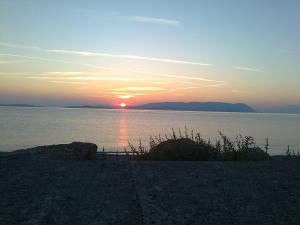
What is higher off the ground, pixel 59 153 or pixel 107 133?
pixel 59 153

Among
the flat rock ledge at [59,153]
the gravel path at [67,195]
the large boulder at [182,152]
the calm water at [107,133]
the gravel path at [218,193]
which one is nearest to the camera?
the gravel path at [67,195]

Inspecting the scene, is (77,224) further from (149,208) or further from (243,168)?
(243,168)

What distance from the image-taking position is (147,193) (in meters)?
4.70

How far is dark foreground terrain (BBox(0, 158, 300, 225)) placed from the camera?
4.09m

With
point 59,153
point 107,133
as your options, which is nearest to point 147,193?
point 59,153

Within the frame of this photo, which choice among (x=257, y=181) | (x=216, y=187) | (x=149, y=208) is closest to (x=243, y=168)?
(x=257, y=181)

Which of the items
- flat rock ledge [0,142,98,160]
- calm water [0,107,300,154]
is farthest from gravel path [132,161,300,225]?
calm water [0,107,300,154]

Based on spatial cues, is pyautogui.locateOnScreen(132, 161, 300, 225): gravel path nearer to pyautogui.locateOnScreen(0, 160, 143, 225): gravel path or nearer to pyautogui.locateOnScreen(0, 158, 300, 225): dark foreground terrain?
pyautogui.locateOnScreen(0, 158, 300, 225): dark foreground terrain

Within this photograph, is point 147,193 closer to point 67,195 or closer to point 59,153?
point 67,195

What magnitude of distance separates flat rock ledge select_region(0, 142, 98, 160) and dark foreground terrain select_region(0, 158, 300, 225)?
100 cm

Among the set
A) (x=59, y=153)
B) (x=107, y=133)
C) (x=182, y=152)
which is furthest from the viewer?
(x=107, y=133)

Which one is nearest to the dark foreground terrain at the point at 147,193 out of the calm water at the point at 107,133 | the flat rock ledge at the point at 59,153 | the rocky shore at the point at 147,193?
the rocky shore at the point at 147,193

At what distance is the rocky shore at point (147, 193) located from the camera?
13.4 ft

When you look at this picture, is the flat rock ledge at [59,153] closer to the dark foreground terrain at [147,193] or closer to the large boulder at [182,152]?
the dark foreground terrain at [147,193]
